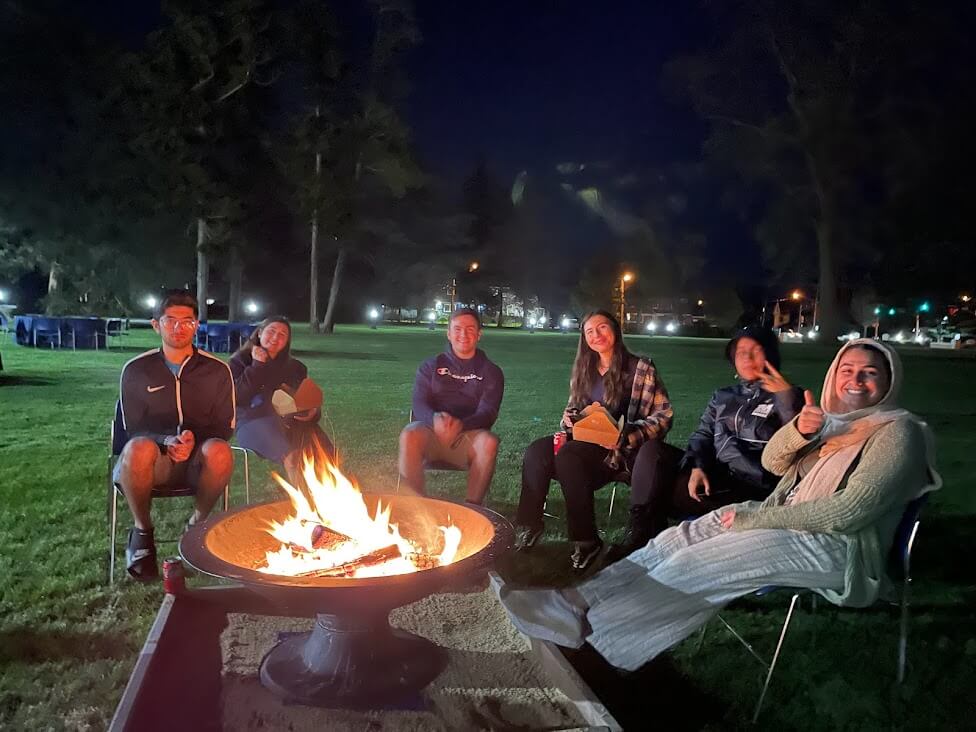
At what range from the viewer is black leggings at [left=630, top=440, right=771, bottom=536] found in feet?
12.6

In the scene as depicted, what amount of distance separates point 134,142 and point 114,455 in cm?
2664

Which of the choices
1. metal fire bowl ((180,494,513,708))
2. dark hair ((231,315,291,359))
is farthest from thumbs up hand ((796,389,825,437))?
dark hair ((231,315,291,359))

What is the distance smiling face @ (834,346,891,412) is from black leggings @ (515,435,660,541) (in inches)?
43.7

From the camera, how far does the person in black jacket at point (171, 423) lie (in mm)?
3717

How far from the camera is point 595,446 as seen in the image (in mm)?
4242

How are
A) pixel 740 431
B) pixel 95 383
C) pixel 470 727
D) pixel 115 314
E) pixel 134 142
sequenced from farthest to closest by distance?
pixel 115 314
pixel 134 142
pixel 95 383
pixel 740 431
pixel 470 727

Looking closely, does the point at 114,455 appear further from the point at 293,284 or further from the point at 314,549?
the point at 293,284

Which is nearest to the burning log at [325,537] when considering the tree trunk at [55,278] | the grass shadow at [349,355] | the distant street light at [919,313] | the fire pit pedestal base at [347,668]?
the fire pit pedestal base at [347,668]

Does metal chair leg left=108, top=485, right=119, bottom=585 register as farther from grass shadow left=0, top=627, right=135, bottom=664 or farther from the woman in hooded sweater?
the woman in hooded sweater

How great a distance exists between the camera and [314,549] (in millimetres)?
3037

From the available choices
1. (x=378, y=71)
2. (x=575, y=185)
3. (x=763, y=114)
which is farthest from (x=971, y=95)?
(x=575, y=185)

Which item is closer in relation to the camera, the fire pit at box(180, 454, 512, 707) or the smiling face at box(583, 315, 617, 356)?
the fire pit at box(180, 454, 512, 707)

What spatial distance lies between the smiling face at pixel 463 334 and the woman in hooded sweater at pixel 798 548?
1.92 meters

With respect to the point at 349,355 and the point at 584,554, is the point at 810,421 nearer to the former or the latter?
the point at 584,554
